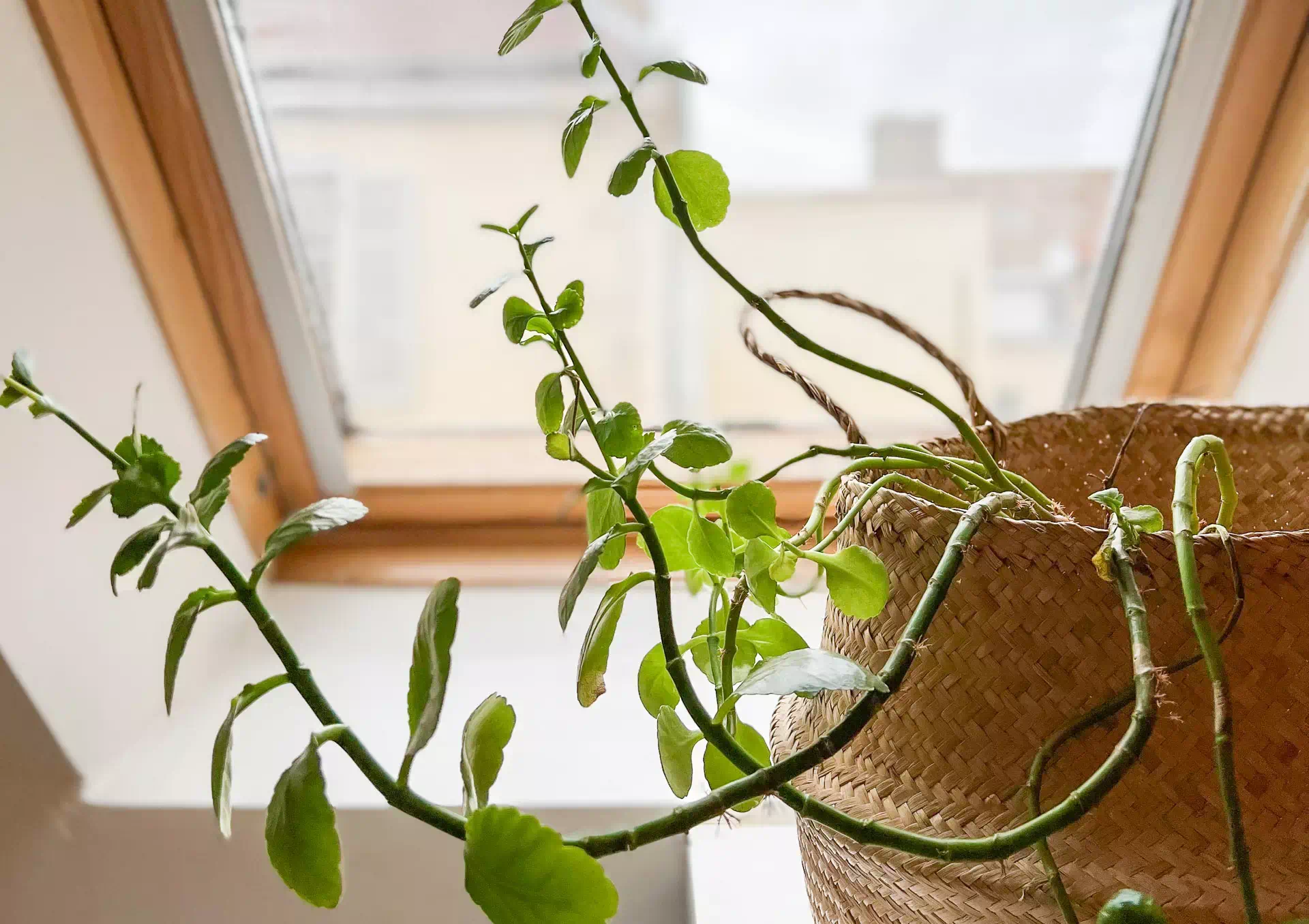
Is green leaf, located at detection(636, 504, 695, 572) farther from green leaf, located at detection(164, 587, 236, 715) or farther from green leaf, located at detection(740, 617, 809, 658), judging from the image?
green leaf, located at detection(164, 587, 236, 715)

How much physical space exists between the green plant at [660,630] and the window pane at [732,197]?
2.38ft

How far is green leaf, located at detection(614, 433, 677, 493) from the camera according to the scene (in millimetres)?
395

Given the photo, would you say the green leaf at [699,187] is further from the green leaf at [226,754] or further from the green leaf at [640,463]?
the green leaf at [226,754]

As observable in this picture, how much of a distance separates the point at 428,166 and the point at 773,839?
900mm

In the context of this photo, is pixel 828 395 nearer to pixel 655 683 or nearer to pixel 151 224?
pixel 655 683

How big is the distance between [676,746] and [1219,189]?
37.4 inches

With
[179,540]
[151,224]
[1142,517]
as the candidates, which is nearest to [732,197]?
[151,224]

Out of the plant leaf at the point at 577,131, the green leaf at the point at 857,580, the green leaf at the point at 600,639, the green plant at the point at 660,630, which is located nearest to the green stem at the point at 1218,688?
the green plant at the point at 660,630

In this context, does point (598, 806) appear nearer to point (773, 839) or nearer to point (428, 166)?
point (773, 839)

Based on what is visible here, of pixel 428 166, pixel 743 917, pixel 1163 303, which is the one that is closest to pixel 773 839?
pixel 743 917

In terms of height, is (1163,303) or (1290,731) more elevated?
(1163,303)

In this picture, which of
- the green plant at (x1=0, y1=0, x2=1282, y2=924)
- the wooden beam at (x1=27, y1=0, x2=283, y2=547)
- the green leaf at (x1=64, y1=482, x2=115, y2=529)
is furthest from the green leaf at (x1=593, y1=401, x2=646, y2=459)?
the wooden beam at (x1=27, y1=0, x2=283, y2=547)

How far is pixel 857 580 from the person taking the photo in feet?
1.41

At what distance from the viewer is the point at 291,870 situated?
0.35m
